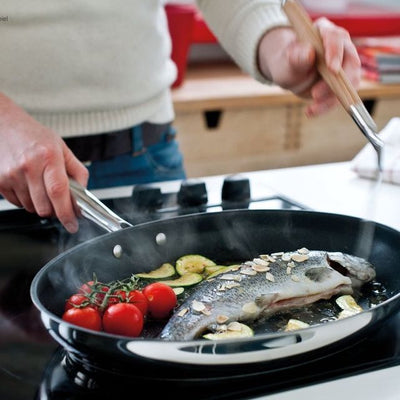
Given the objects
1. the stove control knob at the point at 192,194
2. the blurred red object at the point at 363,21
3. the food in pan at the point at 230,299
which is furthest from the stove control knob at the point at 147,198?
the blurred red object at the point at 363,21

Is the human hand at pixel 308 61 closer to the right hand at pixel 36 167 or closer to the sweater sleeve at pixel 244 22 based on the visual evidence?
the sweater sleeve at pixel 244 22

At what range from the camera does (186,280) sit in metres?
0.95

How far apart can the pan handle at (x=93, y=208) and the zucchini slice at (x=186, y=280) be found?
0.10 meters

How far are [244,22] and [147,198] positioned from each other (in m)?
0.42

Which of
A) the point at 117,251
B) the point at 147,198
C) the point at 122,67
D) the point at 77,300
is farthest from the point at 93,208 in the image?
the point at 122,67

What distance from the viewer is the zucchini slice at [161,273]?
3.19 ft

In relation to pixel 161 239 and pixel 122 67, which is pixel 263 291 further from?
pixel 122 67

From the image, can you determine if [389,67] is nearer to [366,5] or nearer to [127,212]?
[366,5]

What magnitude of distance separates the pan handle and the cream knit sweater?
1.28 ft

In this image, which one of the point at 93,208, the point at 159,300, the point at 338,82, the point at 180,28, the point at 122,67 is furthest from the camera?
the point at 180,28

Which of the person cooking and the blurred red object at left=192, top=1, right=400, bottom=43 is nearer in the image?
the person cooking

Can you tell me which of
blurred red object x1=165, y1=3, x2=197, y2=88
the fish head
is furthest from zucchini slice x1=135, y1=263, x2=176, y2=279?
blurred red object x1=165, y1=3, x2=197, y2=88

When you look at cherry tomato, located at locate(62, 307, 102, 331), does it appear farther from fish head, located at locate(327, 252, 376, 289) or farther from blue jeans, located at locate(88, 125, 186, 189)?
blue jeans, located at locate(88, 125, 186, 189)

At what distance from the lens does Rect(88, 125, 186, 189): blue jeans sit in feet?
4.64
